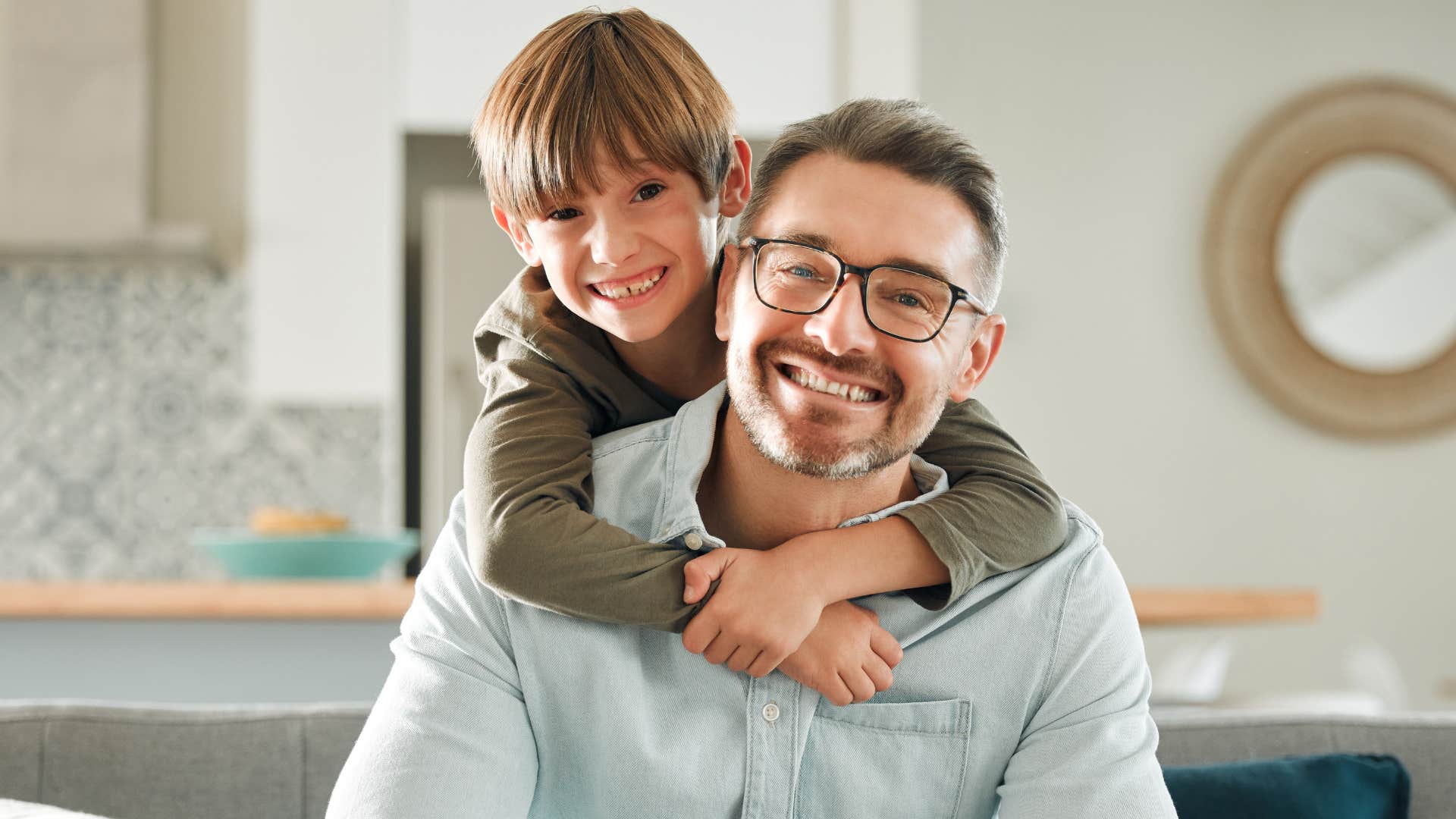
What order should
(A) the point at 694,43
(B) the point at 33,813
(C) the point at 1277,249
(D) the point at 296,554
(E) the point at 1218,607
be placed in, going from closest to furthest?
→ (B) the point at 33,813 → (E) the point at 1218,607 → (D) the point at 296,554 → (A) the point at 694,43 → (C) the point at 1277,249

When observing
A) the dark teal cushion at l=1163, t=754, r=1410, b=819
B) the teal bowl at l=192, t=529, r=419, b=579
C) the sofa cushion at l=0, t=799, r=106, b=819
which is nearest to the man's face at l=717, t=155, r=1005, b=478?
the dark teal cushion at l=1163, t=754, r=1410, b=819

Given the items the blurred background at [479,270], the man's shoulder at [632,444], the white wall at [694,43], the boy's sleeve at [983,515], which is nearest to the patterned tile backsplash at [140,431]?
the blurred background at [479,270]

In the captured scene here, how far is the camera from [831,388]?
3.89 ft

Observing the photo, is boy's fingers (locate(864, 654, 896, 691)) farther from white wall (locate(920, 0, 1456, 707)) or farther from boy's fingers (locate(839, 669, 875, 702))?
white wall (locate(920, 0, 1456, 707))

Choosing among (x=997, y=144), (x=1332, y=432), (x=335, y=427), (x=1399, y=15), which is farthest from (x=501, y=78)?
(x=1399, y=15)

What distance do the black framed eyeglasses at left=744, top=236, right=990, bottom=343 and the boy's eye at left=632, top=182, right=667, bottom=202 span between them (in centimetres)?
19

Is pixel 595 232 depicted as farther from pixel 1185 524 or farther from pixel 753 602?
pixel 1185 524

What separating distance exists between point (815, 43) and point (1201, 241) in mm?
1526

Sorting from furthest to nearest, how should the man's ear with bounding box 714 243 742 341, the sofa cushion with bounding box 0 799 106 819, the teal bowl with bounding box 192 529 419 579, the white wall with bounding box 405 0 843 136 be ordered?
the white wall with bounding box 405 0 843 136
the teal bowl with bounding box 192 529 419 579
the man's ear with bounding box 714 243 742 341
the sofa cushion with bounding box 0 799 106 819

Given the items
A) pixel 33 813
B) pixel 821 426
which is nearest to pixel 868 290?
pixel 821 426

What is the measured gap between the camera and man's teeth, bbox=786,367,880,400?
119 cm

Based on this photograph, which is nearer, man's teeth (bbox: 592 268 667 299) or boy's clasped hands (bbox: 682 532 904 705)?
boy's clasped hands (bbox: 682 532 904 705)

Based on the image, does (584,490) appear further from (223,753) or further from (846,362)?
(223,753)

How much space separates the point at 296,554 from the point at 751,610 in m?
1.44
